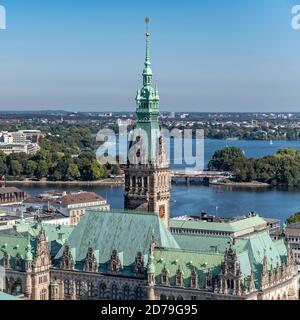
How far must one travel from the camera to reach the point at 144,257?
33.7 m

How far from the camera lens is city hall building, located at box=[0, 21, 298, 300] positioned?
3206cm

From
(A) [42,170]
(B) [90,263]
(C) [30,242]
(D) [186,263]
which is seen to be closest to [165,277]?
(D) [186,263]

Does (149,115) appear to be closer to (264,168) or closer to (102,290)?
(102,290)

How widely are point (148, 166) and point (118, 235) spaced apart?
5378 millimetres

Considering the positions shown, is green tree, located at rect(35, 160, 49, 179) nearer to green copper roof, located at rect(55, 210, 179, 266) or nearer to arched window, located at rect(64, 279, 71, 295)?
green copper roof, located at rect(55, 210, 179, 266)

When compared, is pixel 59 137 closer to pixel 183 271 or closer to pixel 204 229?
pixel 204 229

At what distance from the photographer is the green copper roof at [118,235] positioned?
34.4 meters

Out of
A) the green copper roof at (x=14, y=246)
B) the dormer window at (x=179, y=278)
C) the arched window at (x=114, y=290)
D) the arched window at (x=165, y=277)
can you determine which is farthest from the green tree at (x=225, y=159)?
the dormer window at (x=179, y=278)

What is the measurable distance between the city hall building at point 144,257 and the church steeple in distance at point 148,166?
0.05 metres

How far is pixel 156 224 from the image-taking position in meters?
34.6

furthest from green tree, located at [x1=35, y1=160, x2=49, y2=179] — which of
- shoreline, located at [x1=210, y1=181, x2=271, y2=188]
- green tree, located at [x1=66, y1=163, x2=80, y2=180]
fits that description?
shoreline, located at [x1=210, y1=181, x2=271, y2=188]

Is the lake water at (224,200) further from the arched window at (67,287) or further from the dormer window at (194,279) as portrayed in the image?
the dormer window at (194,279)

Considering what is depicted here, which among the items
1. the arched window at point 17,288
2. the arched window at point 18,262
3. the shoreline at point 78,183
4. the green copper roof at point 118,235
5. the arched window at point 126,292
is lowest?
the shoreline at point 78,183

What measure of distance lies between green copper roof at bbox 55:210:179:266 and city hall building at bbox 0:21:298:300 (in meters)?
0.04
